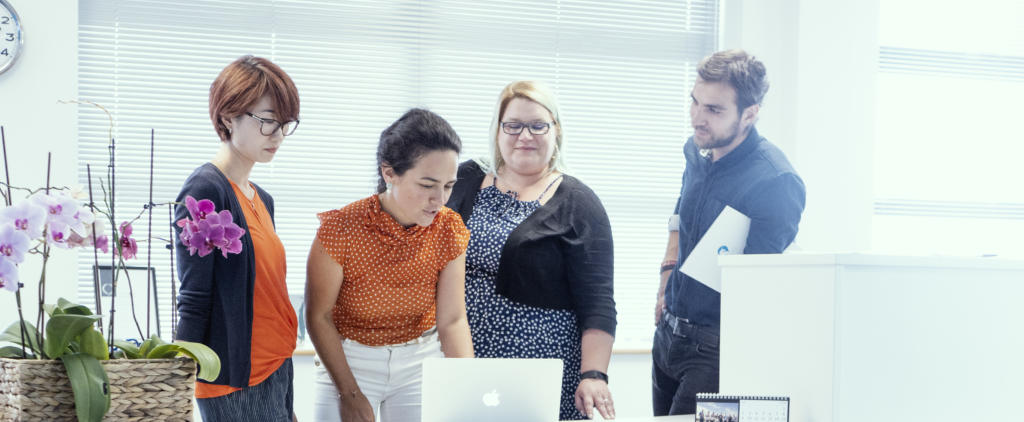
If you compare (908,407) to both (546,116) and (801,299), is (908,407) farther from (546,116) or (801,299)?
(546,116)

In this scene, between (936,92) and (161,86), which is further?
(936,92)

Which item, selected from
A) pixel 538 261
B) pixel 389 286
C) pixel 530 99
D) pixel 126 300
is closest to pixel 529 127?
pixel 530 99

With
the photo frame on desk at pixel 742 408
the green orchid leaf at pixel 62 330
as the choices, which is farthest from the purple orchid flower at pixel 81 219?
the photo frame on desk at pixel 742 408

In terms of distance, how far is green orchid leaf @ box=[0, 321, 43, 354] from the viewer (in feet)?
3.32

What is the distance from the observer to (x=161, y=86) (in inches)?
140

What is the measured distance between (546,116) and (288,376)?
91cm

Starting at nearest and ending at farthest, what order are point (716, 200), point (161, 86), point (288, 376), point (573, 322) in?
point (288, 376), point (716, 200), point (573, 322), point (161, 86)

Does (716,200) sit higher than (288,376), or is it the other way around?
(716,200)

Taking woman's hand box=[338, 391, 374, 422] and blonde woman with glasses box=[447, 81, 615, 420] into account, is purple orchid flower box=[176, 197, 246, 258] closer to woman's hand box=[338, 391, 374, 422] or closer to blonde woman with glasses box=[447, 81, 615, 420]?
woman's hand box=[338, 391, 374, 422]

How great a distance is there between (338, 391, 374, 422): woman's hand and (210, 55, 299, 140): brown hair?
0.60m

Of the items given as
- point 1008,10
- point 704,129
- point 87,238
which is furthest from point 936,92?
point 87,238

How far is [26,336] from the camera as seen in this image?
1017mm

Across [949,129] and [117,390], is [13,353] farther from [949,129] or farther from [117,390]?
[949,129]

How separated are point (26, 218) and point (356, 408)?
3.10 ft
